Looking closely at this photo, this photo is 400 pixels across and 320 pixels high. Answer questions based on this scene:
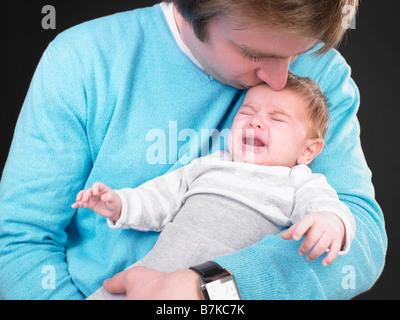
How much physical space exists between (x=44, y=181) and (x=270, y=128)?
23.2 inches

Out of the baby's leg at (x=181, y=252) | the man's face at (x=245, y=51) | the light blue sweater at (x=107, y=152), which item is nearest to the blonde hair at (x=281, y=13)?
the man's face at (x=245, y=51)

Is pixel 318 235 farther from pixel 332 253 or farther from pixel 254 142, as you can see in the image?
pixel 254 142

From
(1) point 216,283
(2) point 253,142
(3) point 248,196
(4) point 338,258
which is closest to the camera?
(1) point 216,283

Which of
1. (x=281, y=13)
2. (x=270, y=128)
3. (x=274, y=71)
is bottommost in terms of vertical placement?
(x=270, y=128)

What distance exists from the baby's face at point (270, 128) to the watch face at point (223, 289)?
44 cm

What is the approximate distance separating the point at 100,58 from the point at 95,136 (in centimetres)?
20

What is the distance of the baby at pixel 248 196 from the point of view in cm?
106

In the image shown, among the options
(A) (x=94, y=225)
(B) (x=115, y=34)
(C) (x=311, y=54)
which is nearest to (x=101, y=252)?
(A) (x=94, y=225)

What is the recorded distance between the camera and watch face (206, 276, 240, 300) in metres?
0.87

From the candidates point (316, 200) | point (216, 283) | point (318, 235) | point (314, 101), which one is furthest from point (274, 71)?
point (216, 283)

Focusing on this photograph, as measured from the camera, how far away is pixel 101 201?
44.1 inches

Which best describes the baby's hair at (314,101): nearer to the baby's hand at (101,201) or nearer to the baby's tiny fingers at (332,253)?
the baby's tiny fingers at (332,253)

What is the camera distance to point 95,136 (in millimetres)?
1220
